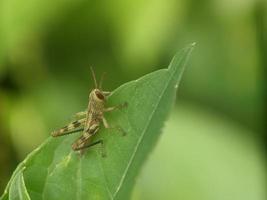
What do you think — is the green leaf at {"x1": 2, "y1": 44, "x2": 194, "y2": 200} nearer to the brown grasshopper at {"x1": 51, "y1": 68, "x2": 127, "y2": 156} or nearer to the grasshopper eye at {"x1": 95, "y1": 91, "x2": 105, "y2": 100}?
the brown grasshopper at {"x1": 51, "y1": 68, "x2": 127, "y2": 156}

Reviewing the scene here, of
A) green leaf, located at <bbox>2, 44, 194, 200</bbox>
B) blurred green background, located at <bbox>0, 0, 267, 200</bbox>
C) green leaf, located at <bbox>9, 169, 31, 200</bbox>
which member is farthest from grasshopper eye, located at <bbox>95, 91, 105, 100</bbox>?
blurred green background, located at <bbox>0, 0, 267, 200</bbox>

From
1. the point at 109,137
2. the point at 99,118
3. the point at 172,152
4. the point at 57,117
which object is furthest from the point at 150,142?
the point at 57,117

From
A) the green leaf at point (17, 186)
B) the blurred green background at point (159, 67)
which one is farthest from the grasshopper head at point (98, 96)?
the blurred green background at point (159, 67)

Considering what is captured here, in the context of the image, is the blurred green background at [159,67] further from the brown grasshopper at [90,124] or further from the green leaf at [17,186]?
the green leaf at [17,186]

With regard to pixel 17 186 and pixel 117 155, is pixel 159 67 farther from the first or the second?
pixel 17 186

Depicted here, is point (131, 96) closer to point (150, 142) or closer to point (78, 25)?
point (150, 142)
